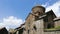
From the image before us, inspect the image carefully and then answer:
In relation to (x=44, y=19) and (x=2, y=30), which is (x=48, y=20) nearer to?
(x=44, y=19)

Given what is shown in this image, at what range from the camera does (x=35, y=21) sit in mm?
27953

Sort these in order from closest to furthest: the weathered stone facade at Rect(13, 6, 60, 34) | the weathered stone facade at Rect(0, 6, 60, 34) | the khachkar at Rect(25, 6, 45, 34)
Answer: the weathered stone facade at Rect(0, 6, 60, 34), the weathered stone facade at Rect(13, 6, 60, 34), the khachkar at Rect(25, 6, 45, 34)

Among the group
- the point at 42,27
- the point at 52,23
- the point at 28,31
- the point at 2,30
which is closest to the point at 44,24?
the point at 42,27

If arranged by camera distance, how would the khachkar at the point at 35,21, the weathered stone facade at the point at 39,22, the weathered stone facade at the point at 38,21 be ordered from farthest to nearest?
the khachkar at the point at 35,21, the weathered stone facade at the point at 38,21, the weathered stone facade at the point at 39,22

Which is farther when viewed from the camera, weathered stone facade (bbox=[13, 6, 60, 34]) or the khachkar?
the khachkar

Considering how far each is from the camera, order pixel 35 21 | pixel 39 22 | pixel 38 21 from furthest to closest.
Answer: pixel 35 21 < pixel 38 21 < pixel 39 22

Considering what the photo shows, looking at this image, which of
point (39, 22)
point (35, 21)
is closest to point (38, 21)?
point (39, 22)

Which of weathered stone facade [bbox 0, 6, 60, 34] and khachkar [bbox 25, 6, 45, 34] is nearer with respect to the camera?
weathered stone facade [bbox 0, 6, 60, 34]

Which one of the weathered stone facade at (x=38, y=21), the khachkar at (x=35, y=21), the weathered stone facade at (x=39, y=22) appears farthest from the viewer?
the khachkar at (x=35, y=21)

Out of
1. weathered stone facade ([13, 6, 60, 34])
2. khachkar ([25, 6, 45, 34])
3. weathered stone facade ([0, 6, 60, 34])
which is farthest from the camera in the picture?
khachkar ([25, 6, 45, 34])

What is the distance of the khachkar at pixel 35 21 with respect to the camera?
26.6m

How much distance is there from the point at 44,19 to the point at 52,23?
277cm

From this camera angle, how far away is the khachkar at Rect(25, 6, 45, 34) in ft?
87.1

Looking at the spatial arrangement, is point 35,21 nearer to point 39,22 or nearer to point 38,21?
point 38,21
